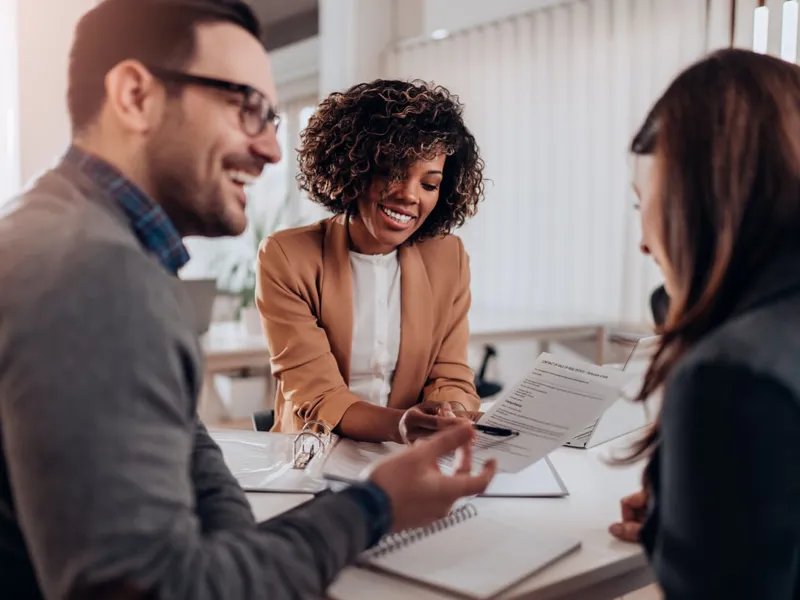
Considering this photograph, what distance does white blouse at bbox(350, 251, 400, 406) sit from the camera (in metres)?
1.78

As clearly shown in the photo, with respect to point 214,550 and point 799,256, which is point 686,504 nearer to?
point 799,256

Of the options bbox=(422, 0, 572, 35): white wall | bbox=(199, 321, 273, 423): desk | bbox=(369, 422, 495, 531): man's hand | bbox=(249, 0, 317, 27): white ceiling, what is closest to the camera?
bbox=(369, 422, 495, 531): man's hand


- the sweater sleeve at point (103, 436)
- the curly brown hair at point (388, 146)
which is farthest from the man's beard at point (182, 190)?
the curly brown hair at point (388, 146)

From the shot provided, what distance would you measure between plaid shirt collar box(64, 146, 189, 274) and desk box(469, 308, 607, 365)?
2612 millimetres

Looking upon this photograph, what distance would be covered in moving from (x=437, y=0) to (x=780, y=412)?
4.34 metres

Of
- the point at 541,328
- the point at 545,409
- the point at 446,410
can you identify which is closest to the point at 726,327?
the point at 545,409

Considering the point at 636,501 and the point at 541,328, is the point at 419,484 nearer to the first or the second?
the point at 636,501

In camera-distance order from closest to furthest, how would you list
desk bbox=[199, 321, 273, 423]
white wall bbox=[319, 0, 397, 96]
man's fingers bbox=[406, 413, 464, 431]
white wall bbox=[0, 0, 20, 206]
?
man's fingers bbox=[406, 413, 464, 431] < white wall bbox=[0, 0, 20, 206] < desk bbox=[199, 321, 273, 423] < white wall bbox=[319, 0, 397, 96]

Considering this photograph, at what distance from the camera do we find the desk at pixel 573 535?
919 mm

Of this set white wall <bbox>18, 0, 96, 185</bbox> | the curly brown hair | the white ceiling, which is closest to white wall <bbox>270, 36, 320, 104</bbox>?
the white ceiling

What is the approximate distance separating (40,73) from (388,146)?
5.64 feet

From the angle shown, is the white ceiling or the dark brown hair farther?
the white ceiling

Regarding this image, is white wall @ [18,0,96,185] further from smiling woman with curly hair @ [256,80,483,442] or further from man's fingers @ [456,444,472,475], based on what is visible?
man's fingers @ [456,444,472,475]

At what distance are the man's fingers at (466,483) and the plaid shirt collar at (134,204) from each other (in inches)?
16.7
